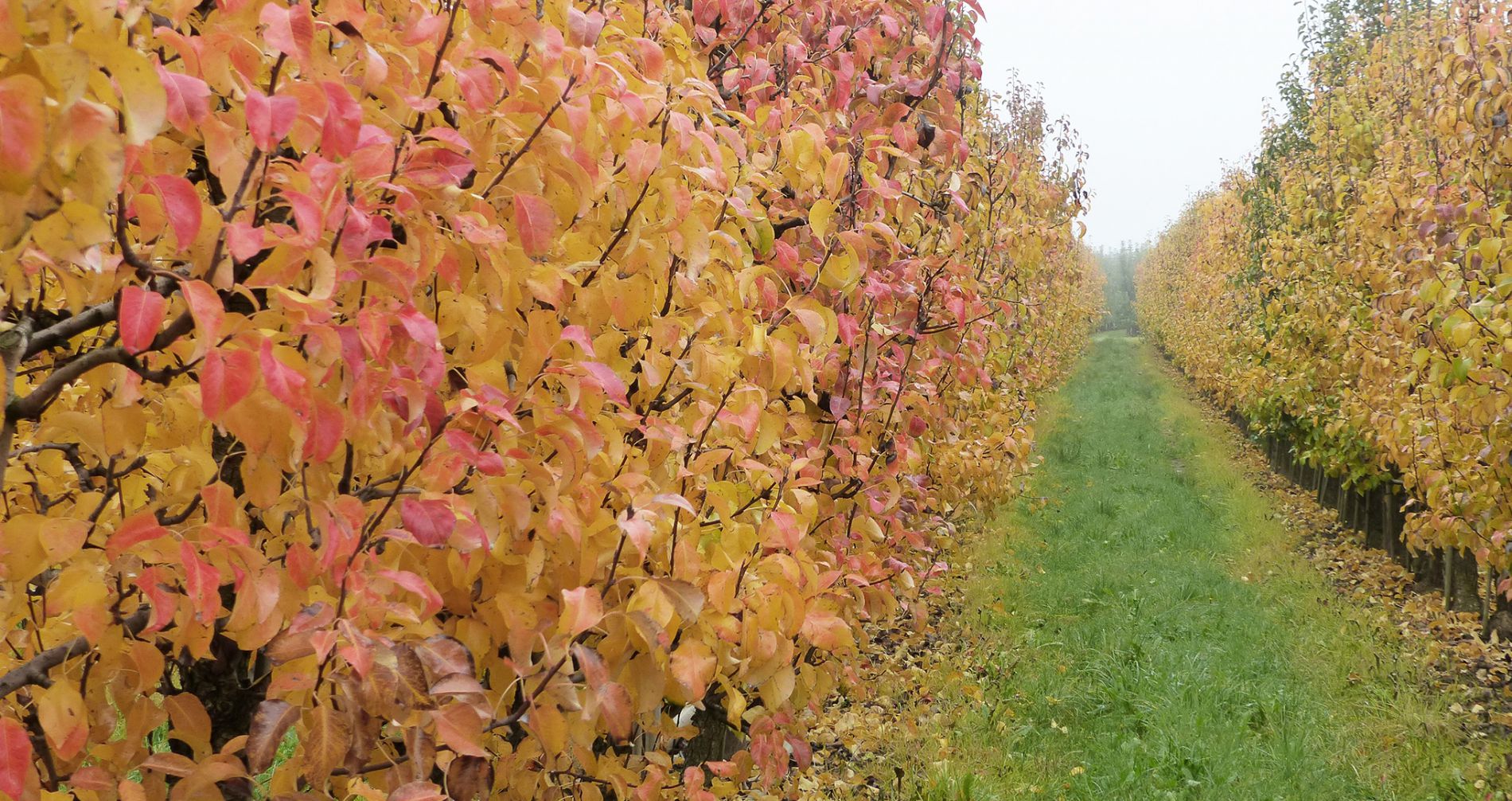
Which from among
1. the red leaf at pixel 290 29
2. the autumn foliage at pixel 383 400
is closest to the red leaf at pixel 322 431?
the autumn foliage at pixel 383 400

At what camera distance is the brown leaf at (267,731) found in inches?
50.1

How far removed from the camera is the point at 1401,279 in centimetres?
747

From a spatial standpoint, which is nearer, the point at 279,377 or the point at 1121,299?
the point at 279,377

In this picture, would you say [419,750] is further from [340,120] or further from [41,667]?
[340,120]

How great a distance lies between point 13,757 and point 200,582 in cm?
28

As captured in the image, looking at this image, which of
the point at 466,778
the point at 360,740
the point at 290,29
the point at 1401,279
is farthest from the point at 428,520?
the point at 1401,279

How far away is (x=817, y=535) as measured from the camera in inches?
138

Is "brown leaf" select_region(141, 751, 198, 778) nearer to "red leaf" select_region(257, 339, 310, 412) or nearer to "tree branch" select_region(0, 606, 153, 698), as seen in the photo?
"tree branch" select_region(0, 606, 153, 698)

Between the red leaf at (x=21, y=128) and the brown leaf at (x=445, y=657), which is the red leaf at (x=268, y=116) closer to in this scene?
the red leaf at (x=21, y=128)

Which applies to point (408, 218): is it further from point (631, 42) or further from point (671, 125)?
point (631, 42)

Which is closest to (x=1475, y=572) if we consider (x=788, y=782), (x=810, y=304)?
(x=788, y=782)

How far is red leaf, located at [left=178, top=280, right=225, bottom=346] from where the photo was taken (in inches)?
42.4

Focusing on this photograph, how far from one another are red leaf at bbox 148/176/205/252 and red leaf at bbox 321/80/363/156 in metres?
0.22

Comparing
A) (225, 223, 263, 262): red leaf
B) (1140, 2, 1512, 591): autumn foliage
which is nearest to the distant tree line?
(1140, 2, 1512, 591): autumn foliage
